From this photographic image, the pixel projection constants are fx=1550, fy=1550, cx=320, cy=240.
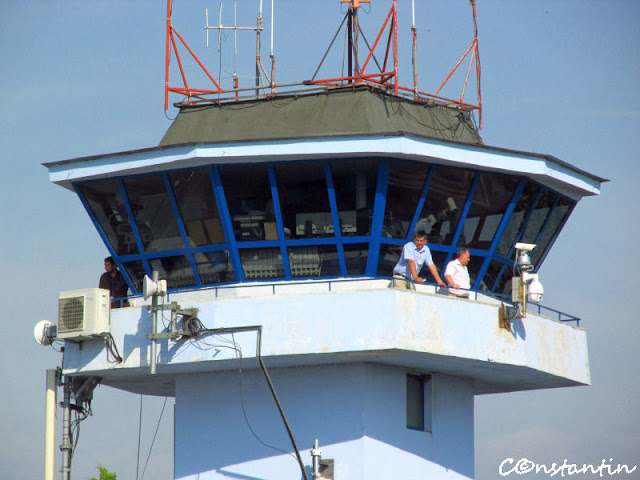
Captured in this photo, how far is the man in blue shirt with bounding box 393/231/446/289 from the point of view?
27.3m

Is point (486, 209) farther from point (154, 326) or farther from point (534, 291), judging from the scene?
point (154, 326)

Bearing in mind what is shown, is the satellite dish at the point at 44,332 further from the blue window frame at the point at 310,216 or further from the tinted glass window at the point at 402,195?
the tinted glass window at the point at 402,195

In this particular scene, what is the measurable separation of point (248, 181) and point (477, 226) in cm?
437

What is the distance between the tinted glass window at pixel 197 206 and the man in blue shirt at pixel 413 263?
10.8ft

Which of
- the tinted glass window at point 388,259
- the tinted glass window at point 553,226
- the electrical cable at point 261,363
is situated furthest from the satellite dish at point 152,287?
the tinted glass window at point 553,226

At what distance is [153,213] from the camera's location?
28844 millimetres

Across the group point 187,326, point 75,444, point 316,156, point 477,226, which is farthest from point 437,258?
point 75,444

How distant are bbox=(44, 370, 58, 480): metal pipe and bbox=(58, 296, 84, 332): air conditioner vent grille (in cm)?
142

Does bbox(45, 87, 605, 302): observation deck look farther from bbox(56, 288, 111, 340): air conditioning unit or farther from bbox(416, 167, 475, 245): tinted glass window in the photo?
bbox(56, 288, 111, 340): air conditioning unit

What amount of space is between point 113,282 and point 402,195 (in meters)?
5.88

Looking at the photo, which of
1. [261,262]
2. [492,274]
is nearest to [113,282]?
[261,262]

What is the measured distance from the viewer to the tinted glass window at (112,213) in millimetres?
29188

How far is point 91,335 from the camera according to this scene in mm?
27969

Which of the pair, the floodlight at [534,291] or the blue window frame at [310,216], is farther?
the floodlight at [534,291]
